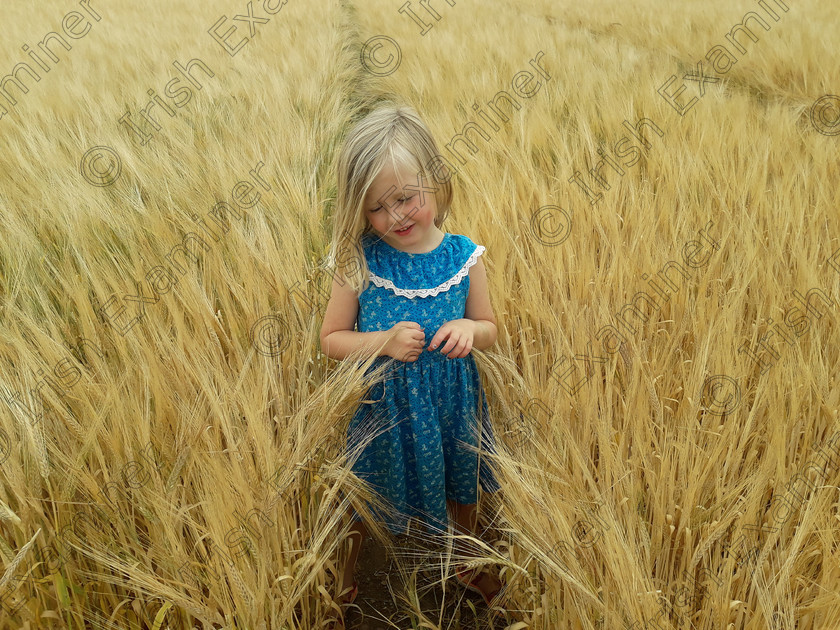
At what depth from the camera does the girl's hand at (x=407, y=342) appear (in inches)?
35.1

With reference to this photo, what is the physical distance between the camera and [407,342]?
889 mm

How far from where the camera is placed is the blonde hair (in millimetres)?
873

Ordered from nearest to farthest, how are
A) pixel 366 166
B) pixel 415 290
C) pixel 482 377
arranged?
pixel 366 166 → pixel 415 290 → pixel 482 377

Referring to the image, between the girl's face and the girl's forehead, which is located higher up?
the girl's forehead

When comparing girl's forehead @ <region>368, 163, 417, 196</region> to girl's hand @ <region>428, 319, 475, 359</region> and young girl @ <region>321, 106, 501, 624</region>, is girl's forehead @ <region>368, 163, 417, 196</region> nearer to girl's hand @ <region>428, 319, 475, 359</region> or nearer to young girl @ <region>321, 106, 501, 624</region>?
young girl @ <region>321, 106, 501, 624</region>

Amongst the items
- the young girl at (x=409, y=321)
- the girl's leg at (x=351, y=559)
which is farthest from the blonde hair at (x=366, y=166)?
the girl's leg at (x=351, y=559)

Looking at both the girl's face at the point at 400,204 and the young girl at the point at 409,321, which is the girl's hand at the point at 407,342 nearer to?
the young girl at the point at 409,321

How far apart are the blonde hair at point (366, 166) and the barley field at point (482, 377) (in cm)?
19

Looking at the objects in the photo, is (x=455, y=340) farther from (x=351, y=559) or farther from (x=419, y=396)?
(x=351, y=559)

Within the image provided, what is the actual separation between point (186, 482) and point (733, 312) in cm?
97

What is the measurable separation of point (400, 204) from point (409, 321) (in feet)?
0.64

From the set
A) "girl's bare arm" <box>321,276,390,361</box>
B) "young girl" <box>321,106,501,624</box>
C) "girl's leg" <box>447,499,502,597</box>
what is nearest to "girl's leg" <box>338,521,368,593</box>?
"young girl" <box>321,106,501,624</box>

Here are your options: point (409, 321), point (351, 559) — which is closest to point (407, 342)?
point (409, 321)

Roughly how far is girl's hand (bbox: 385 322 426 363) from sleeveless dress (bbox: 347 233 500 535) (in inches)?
1.9
